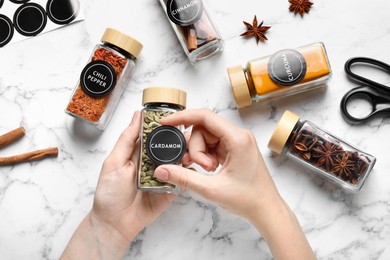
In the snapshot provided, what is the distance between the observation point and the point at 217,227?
1377 mm

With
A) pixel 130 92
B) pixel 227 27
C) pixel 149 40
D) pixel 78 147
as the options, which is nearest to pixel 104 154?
pixel 78 147

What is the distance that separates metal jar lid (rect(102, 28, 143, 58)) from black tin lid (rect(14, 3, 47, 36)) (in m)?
0.22

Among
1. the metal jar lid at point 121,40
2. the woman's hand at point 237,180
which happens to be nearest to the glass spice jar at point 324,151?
the woman's hand at point 237,180

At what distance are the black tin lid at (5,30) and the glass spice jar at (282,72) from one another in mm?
601

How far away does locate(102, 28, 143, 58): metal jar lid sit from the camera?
4.23 feet

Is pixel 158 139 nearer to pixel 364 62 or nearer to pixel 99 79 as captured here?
pixel 99 79

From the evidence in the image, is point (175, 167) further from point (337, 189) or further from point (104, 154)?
point (337, 189)

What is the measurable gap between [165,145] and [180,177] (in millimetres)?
88

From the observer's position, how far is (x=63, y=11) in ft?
4.61

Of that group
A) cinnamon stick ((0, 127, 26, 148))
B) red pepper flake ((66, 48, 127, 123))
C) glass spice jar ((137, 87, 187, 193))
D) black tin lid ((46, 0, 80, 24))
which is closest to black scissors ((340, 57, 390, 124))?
glass spice jar ((137, 87, 187, 193))

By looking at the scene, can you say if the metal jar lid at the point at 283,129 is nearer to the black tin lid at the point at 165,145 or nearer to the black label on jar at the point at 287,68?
the black label on jar at the point at 287,68

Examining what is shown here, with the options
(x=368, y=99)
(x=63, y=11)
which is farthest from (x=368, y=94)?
(x=63, y=11)

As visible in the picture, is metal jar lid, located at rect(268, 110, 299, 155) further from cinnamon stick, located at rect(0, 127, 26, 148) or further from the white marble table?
cinnamon stick, located at rect(0, 127, 26, 148)

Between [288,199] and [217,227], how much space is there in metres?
0.20
